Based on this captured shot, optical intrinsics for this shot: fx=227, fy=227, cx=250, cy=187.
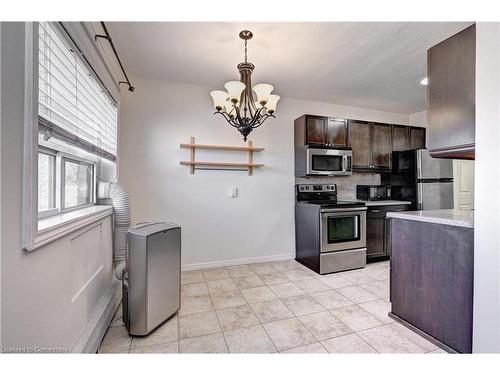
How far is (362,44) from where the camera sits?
86.5 inches

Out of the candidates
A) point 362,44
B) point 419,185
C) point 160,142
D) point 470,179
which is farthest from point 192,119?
point 470,179

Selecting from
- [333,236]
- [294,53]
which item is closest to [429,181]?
[333,236]

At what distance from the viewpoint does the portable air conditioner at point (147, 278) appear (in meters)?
1.64

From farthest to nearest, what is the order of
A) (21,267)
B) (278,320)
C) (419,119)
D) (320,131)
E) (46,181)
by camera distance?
(419,119)
(320,131)
(278,320)
(46,181)
(21,267)

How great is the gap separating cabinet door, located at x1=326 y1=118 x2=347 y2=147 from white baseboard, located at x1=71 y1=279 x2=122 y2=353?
3200 mm

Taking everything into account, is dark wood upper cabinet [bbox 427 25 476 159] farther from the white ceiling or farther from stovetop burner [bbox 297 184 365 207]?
stovetop burner [bbox 297 184 365 207]

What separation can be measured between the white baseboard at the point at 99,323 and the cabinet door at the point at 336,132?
320cm

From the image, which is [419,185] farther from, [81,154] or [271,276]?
[81,154]

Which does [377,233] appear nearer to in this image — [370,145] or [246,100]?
[370,145]

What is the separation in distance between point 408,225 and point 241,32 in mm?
2134

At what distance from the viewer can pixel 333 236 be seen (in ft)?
9.95

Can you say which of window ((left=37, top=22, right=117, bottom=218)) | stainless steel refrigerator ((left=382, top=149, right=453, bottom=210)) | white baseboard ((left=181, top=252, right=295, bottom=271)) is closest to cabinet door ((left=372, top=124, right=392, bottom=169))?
stainless steel refrigerator ((left=382, top=149, right=453, bottom=210))

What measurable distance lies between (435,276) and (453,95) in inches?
48.8

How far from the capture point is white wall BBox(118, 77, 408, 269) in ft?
9.45
